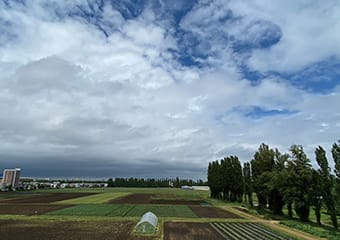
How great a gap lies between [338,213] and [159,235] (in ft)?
63.1

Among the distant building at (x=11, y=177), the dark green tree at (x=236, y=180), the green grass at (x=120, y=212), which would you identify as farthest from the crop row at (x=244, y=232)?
the distant building at (x=11, y=177)

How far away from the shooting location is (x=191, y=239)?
23219mm

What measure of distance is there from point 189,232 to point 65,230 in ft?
37.2

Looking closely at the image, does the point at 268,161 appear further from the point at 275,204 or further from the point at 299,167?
the point at 299,167

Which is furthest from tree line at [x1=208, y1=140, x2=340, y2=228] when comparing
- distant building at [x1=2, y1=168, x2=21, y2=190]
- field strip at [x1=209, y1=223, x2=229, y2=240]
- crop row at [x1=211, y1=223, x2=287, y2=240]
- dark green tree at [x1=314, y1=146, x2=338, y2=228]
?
distant building at [x1=2, y1=168, x2=21, y2=190]

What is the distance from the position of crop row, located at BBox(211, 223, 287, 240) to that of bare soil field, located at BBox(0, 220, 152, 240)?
25.5 ft

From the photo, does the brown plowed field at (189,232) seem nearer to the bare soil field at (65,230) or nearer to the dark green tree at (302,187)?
the bare soil field at (65,230)

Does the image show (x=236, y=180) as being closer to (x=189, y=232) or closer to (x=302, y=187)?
(x=302, y=187)

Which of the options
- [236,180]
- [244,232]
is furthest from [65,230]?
[236,180]

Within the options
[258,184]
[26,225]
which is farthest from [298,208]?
[26,225]

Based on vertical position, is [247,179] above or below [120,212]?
above

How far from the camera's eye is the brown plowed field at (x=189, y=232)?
2399cm

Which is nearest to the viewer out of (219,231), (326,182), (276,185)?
(219,231)

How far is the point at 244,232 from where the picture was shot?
88.6ft
